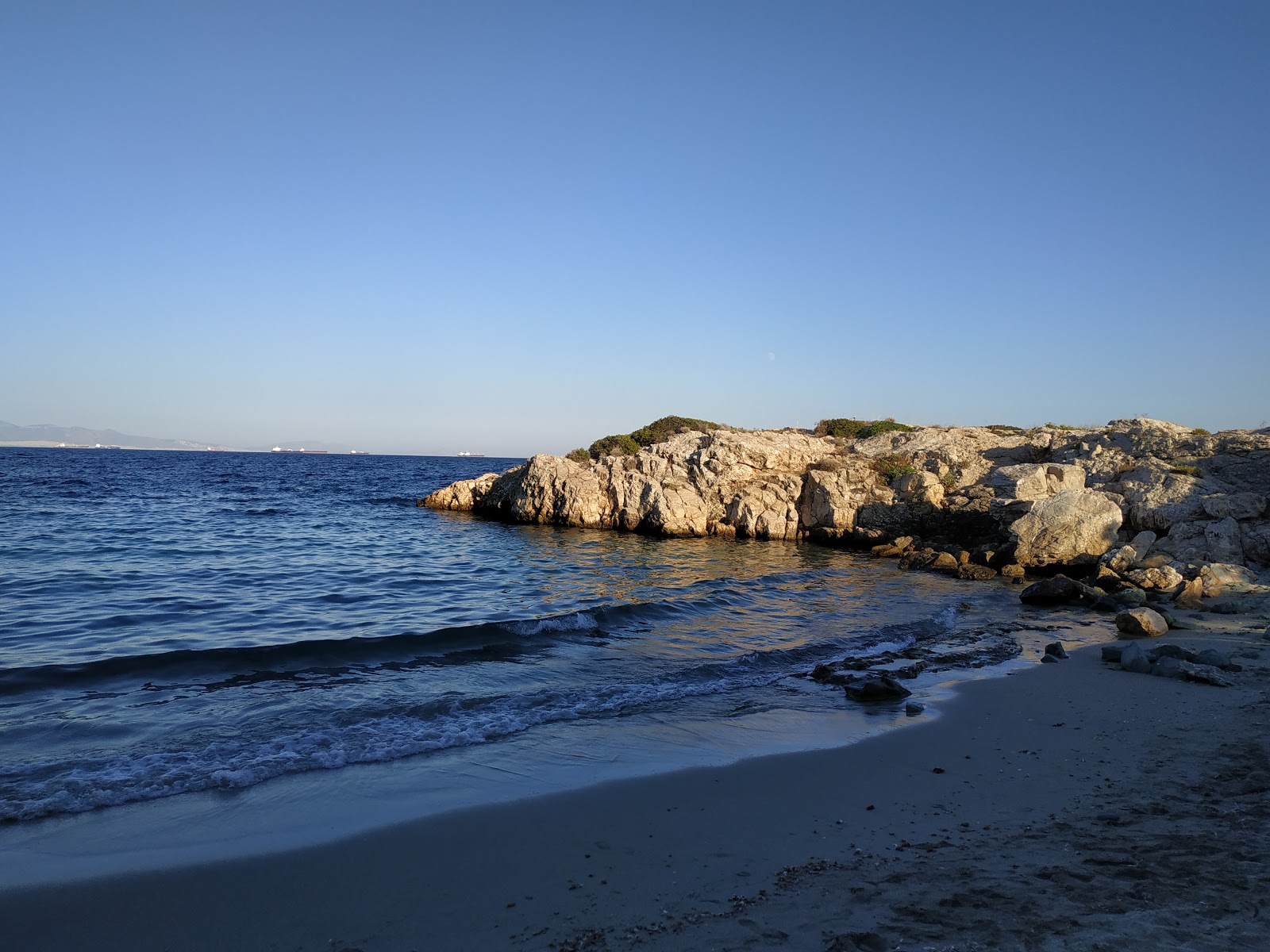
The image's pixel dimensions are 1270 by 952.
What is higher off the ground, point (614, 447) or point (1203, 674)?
point (614, 447)

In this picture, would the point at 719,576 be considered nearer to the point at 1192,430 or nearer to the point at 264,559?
the point at 264,559

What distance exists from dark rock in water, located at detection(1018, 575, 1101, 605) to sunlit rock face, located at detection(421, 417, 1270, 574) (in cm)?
191

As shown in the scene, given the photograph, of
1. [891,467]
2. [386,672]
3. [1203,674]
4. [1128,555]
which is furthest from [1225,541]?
[386,672]

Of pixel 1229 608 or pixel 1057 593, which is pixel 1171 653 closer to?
pixel 1229 608

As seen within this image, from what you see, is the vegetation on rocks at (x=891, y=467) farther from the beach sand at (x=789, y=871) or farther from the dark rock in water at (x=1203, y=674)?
the beach sand at (x=789, y=871)

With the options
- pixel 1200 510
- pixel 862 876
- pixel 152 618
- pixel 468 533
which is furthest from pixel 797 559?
pixel 862 876

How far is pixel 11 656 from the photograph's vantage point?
1107 cm

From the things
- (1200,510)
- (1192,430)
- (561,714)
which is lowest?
(561,714)

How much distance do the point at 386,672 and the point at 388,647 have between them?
1.38 metres

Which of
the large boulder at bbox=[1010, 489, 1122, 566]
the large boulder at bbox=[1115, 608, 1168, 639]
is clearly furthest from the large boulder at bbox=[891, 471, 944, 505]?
the large boulder at bbox=[1115, 608, 1168, 639]

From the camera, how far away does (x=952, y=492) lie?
29391 mm

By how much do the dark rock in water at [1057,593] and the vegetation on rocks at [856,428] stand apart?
19135mm

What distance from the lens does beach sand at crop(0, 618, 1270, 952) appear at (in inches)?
173

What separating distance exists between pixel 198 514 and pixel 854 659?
31417mm
